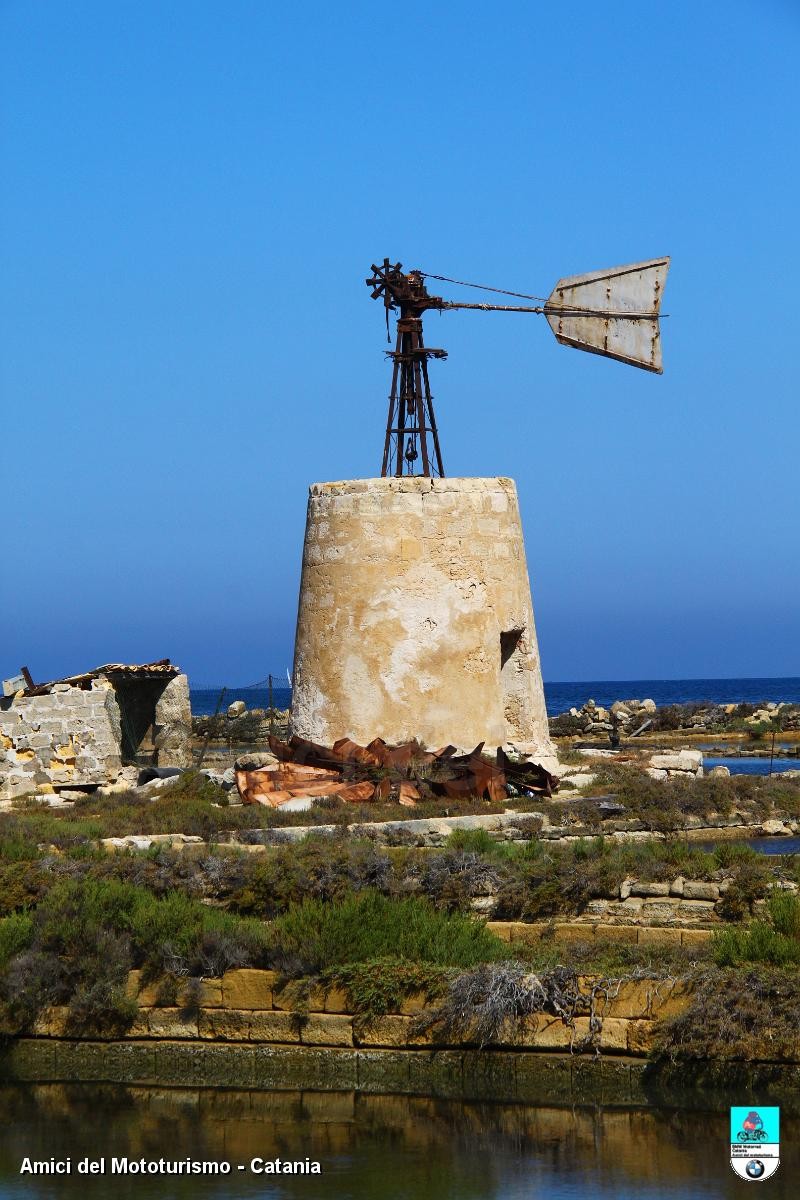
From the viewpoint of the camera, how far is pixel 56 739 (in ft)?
58.5

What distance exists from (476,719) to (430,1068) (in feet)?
26.7

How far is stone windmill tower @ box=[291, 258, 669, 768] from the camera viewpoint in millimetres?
17656

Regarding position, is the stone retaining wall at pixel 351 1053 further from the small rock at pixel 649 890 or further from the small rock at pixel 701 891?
the small rock at pixel 649 890

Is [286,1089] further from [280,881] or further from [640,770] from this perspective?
[640,770]

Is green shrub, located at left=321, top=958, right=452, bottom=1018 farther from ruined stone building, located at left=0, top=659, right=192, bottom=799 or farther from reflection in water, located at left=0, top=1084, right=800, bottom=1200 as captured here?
ruined stone building, located at left=0, top=659, right=192, bottom=799

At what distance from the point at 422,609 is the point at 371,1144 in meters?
9.23

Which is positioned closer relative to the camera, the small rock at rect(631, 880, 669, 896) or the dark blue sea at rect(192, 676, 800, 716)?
the small rock at rect(631, 880, 669, 896)

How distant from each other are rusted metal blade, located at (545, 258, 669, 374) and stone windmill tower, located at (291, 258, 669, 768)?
3 cm

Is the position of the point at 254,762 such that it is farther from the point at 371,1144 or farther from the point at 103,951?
the point at 371,1144

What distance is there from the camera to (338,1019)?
10125mm

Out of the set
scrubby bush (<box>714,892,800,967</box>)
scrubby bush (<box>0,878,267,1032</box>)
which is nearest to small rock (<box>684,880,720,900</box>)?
scrubby bush (<box>714,892,800,967</box>)

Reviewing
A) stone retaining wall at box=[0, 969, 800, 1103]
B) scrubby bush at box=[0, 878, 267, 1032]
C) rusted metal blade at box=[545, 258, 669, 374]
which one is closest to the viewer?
stone retaining wall at box=[0, 969, 800, 1103]

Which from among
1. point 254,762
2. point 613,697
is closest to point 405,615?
point 254,762

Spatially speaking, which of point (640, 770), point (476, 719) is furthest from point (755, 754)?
point (476, 719)
